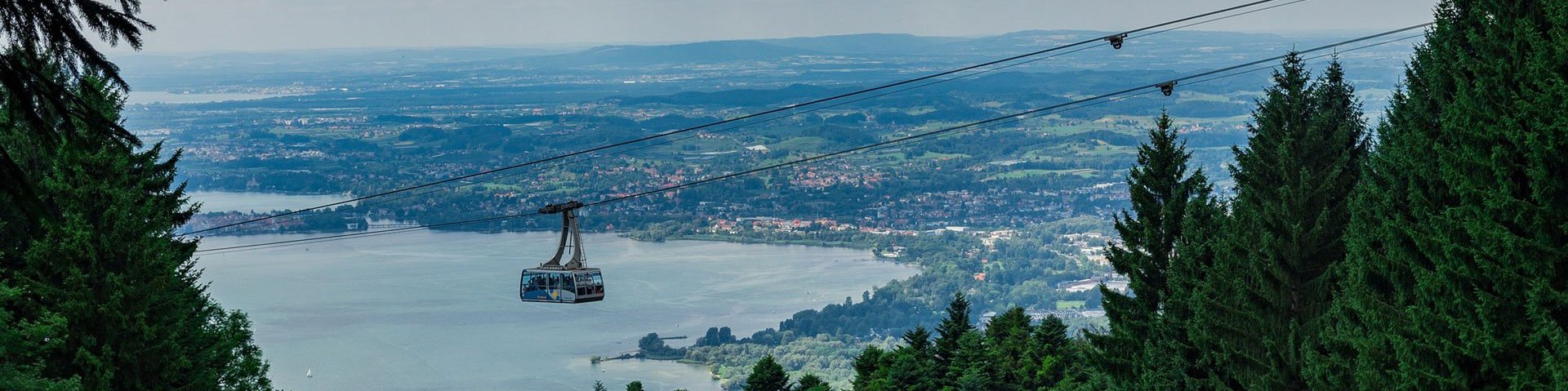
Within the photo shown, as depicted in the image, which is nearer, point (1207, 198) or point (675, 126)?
point (1207, 198)

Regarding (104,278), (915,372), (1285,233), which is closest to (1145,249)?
(1285,233)

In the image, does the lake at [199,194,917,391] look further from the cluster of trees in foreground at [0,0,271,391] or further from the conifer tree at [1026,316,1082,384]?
the cluster of trees in foreground at [0,0,271,391]

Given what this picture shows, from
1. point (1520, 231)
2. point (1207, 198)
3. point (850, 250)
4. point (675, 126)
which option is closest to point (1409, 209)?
point (1520, 231)

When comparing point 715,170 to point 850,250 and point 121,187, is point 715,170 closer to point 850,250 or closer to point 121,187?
point 850,250

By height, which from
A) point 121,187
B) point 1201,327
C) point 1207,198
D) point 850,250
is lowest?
point 850,250

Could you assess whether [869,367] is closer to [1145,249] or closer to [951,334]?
[951,334]

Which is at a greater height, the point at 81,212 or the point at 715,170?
the point at 81,212

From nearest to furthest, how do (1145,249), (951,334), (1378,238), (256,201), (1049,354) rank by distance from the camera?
(1378,238), (1145,249), (1049,354), (951,334), (256,201)
